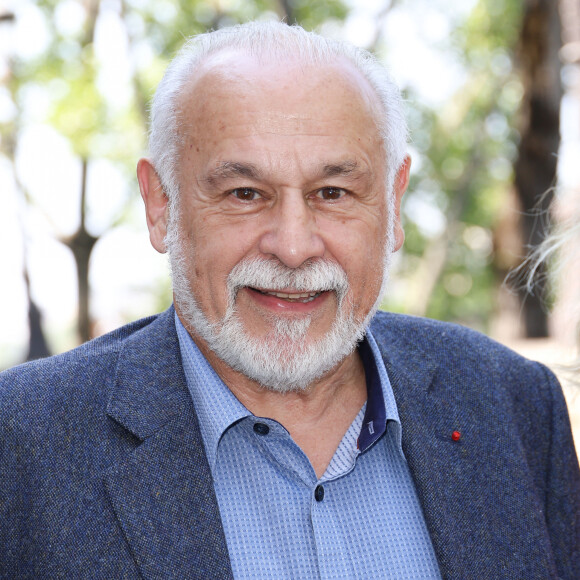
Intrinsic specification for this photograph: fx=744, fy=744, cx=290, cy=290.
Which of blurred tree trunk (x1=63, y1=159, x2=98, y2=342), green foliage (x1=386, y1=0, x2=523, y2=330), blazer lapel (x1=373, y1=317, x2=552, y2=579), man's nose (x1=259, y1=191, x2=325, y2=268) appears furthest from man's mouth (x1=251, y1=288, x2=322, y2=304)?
green foliage (x1=386, y1=0, x2=523, y2=330)

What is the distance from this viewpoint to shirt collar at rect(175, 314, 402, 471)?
6.67 ft

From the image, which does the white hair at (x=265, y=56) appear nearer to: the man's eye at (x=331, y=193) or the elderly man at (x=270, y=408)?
the elderly man at (x=270, y=408)

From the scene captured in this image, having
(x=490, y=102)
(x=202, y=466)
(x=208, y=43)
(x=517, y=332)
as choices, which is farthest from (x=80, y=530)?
(x=490, y=102)

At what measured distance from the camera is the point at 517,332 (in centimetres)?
891

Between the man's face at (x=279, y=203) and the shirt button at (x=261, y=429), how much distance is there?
12cm

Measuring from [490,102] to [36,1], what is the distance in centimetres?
990

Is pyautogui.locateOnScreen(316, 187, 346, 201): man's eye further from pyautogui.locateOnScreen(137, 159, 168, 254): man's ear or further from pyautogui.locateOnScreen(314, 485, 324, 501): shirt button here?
pyautogui.locateOnScreen(314, 485, 324, 501): shirt button

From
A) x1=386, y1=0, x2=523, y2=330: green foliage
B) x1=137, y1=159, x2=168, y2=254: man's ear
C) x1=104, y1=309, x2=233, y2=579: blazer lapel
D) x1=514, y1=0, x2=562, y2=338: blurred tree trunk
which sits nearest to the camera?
x1=104, y1=309, x2=233, y2=579: blazer lapel

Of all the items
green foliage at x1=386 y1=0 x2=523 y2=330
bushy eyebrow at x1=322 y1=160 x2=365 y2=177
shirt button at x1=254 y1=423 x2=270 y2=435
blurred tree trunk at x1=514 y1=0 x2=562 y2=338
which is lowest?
green foliage at x1=386 y1=0 x2=523 y2=330

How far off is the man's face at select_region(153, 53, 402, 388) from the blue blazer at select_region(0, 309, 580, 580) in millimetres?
275

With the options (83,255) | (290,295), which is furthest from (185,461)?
(83,255)

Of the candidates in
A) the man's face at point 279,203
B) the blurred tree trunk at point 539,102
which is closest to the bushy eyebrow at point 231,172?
the man's face at point 279,203

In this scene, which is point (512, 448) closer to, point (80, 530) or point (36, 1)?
point (80, 530)

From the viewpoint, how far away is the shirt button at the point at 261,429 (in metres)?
2.05
